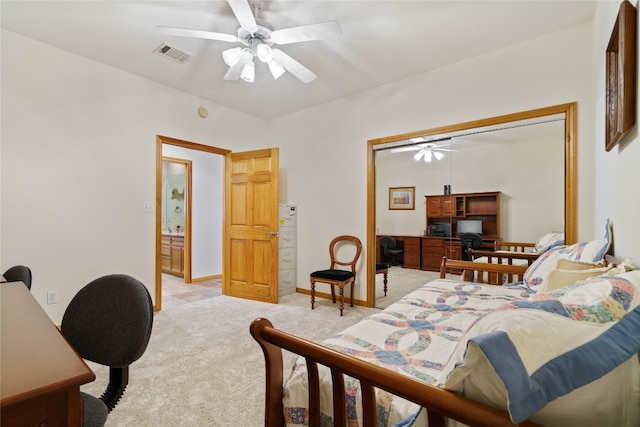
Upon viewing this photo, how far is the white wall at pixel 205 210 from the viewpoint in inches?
201

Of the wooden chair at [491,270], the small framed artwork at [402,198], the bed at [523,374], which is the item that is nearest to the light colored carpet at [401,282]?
the small framed artwork at [402,198]

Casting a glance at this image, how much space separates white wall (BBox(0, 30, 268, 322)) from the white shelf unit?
1.60m

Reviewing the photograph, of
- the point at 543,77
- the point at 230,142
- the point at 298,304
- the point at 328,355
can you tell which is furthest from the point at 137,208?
the point at 543,77

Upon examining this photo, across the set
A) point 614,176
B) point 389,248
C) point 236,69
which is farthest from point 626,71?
point 389,248

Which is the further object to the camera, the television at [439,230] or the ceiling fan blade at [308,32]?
the television at [439,230]

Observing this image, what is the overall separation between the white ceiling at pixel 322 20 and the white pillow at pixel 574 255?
1.87 meters

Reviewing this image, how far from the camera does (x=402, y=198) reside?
397cm

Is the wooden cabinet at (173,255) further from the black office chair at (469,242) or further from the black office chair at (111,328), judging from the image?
the black office chair at (469,242)

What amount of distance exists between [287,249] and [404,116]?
7.89 feet

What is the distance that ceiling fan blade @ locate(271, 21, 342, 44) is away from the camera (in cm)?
197

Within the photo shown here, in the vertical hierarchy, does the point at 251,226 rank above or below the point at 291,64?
below

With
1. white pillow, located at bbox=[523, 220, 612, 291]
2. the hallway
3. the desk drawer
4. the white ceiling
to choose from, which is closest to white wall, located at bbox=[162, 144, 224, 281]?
the hallway

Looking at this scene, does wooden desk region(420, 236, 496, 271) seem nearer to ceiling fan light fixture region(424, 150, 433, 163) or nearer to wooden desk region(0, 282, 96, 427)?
ceiling fan light fixture region(424, 150, 433, 163)

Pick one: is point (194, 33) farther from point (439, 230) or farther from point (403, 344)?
point (439, 230)
